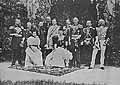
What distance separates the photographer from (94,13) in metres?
3.38

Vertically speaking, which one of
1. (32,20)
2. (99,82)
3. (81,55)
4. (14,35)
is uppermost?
(32,20)

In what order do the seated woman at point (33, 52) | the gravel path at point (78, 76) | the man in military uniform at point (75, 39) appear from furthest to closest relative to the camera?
the seated woman at point (33, 52) → the man in military uniform at point (75, 39) → the gravel path at point (78, 76)

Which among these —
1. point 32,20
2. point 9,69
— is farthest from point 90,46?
point 9,69

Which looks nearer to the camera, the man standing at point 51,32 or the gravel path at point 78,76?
the gravel path at point 78,76

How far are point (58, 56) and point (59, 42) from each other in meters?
0.21

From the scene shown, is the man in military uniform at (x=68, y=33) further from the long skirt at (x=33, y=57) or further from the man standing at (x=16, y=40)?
the man standing at (x=16, y=40)

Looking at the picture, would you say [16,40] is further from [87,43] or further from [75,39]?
[87,43]

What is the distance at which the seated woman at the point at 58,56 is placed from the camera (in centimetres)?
349

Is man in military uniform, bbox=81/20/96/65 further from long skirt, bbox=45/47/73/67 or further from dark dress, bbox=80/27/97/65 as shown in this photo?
long skirt, bbox=45/47/73/67

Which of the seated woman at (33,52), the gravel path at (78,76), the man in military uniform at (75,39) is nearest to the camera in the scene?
the gravel path at (78,76)

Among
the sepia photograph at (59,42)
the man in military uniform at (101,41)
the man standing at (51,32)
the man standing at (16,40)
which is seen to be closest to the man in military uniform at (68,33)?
the sepia photograph at (59,42)

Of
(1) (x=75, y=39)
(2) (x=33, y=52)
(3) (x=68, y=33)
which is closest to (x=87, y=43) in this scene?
(1) (x=75, y=39)

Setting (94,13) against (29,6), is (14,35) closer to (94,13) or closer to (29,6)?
(29,6)

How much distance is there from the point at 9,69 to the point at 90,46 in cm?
129
